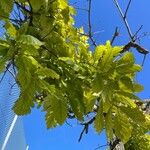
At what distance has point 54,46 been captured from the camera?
7.48 ft

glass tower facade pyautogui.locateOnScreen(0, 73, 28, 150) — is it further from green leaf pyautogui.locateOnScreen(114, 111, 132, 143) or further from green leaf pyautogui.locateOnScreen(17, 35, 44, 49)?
green leaf pyautogui.locateOnScreen(17, 35, 44, 49)

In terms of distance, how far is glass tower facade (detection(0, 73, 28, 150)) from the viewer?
514 centimetres

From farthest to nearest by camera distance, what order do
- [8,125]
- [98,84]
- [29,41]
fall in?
[8,125] → [98,84] → [29,41]

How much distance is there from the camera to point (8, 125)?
666 centimetres

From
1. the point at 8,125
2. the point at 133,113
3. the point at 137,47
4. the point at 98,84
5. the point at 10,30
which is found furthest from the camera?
the point at 8,125

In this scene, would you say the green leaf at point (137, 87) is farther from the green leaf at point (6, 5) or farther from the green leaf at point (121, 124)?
the green leaf at point (6, 5)

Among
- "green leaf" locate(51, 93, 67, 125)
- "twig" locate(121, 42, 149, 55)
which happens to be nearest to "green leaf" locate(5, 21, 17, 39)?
"green leaf" locate(51, 93, 67, 125)

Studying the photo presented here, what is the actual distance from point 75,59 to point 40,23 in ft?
0.80

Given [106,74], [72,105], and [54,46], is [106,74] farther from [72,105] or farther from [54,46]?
[54,46]

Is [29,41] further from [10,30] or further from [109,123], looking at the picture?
[109,123]

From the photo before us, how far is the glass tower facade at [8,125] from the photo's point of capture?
5.14 metres

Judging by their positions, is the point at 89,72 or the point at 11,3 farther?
the point at 89,72

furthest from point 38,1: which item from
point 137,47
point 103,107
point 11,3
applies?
point 137,47

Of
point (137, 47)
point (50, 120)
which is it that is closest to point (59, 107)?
point (50, 120)
